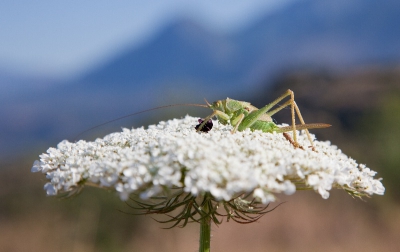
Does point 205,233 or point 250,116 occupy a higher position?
point 250,116

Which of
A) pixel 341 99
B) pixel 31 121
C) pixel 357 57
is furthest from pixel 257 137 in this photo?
pixel 357 57

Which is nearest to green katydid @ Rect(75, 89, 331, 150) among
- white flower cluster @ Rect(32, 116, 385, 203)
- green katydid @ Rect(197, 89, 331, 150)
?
green katydid @ Rect(197, 89, 331, 150)

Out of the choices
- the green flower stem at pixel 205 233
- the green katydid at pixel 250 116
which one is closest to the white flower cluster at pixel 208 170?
the green katydid at pixel 250 116

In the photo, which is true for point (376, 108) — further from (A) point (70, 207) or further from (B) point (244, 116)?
(B) point (244, 116)

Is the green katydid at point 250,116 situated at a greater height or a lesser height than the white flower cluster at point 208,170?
greater

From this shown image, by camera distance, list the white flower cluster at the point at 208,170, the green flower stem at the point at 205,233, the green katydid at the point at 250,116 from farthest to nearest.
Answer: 1. the green katydid at the point at 250,116
2. the green flower stem at the point at 205,233
3. the white flower cluster at the point at 208,170

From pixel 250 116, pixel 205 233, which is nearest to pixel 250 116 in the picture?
pixel 250 116

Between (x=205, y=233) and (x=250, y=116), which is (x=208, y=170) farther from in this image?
(x=250, y=116)

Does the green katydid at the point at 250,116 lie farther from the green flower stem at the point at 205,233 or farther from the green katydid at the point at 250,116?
the green flower stem at the point at 205,233
